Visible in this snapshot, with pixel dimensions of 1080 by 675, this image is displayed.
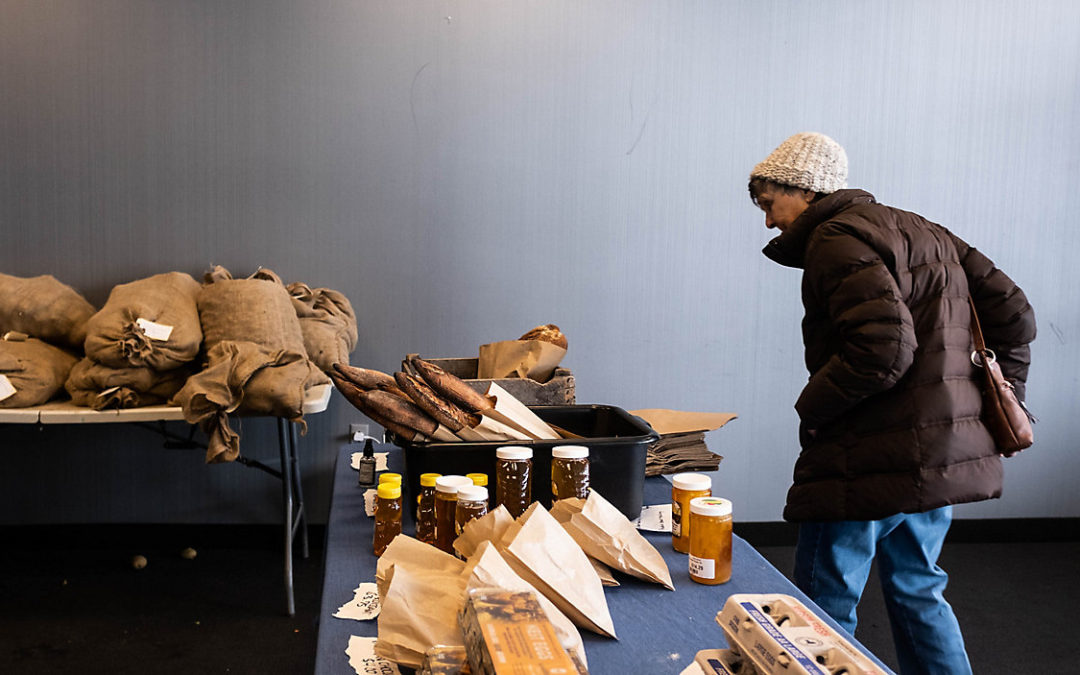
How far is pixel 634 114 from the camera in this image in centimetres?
339

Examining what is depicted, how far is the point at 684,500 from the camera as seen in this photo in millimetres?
1329

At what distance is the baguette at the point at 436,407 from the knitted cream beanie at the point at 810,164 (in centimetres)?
111

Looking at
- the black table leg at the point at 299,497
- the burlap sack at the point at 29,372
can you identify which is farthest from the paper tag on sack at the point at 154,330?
the black table leg at the point at 299,497

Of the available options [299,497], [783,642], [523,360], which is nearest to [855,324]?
[523,360]

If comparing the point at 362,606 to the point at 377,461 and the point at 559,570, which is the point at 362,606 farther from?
the point at 377,461

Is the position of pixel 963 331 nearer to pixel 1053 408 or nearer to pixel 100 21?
pixel 1053 408

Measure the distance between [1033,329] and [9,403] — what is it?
292 cm

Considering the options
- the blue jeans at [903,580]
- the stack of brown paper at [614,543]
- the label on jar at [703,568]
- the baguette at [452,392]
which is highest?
the baguette at [452,392]

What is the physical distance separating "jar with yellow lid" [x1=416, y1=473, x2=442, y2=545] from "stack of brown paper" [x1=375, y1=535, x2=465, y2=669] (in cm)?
24

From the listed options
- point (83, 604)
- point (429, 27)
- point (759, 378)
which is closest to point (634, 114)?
point (429, 27)

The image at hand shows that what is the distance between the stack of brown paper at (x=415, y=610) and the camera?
0.94 m

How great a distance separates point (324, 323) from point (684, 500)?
6.58 feet

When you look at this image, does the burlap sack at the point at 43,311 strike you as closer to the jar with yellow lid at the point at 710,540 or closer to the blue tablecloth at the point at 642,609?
the blue tablecloth at the point at 642,609

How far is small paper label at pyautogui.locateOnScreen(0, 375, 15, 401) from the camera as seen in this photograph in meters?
2.50
